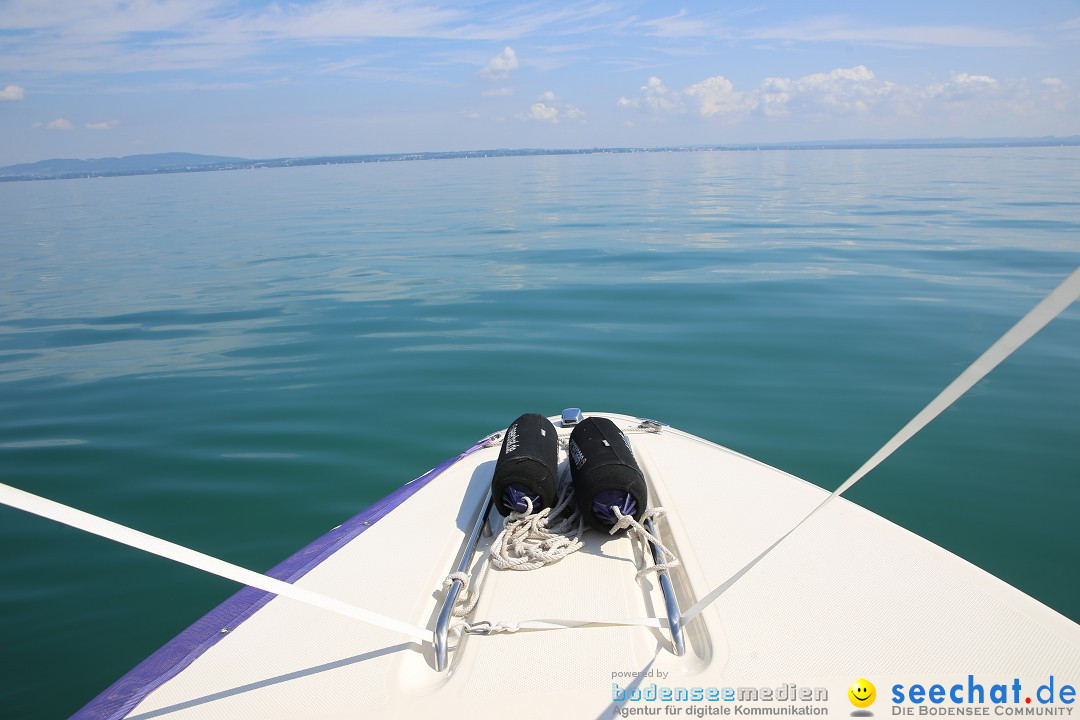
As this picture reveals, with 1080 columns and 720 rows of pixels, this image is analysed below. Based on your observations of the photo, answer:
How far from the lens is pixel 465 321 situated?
804 cm

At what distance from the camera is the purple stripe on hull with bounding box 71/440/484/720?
6.37 feet

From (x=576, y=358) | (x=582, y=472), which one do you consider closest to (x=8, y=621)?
(x=582, y=472)

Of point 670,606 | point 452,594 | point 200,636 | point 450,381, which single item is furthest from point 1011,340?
point 450,381

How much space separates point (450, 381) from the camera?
19.8 ft

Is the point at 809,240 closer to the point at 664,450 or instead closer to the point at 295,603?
the point at 664,450

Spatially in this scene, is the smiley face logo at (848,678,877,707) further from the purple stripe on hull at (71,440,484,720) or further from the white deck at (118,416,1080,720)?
the purple stripe on hull at (71,440,484,720)

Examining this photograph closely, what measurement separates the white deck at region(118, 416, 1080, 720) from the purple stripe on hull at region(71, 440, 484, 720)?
0.05 m

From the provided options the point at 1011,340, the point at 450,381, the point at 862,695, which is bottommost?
the point at 450,381

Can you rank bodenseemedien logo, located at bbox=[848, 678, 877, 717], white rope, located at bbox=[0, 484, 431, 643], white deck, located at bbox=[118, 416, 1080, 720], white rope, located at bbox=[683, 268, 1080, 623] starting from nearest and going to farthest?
white rope, located at bbox=[683, 268, 1080, 623]
white rope, located at bbox=[0, 484, 431, 643]
bodenseemedien logo, located at bbox=[848, 678, 877, 717]
white deck, located at bbox=[118, 416, 1080, 720]

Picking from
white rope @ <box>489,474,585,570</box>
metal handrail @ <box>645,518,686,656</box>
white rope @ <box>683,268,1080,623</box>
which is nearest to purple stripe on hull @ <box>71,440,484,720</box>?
white rope @ <box>489,474,585,570</box>

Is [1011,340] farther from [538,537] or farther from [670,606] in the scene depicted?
[538,537]

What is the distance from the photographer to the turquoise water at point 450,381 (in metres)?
3.58

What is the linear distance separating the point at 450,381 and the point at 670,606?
13.4ft

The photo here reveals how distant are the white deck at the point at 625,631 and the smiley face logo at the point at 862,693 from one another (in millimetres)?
29
